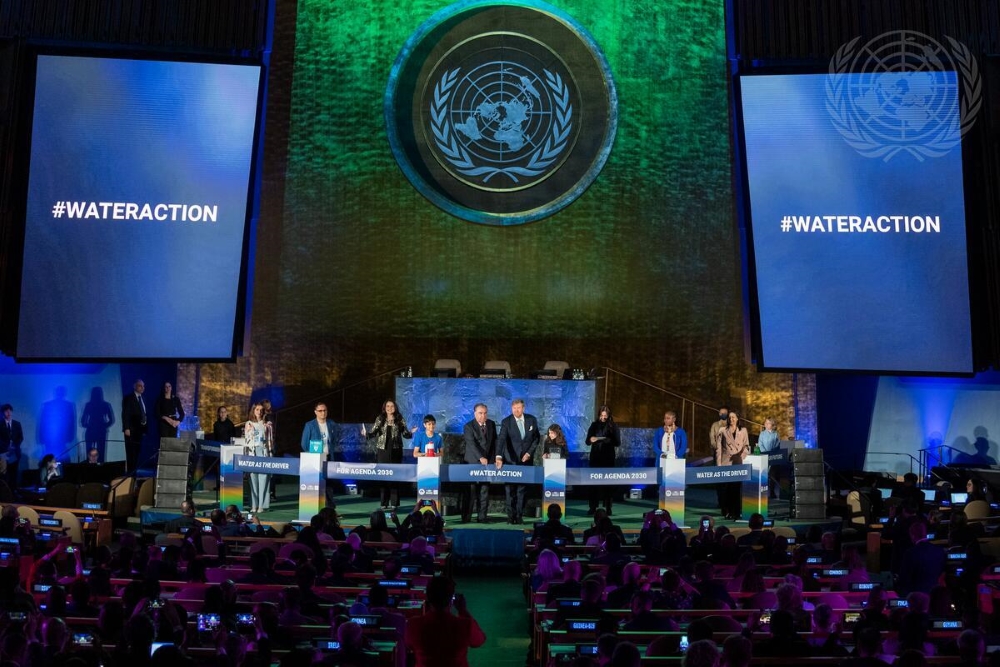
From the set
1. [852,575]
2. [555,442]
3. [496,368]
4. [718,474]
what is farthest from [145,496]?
[852,575]

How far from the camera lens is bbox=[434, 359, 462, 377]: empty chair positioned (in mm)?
17156

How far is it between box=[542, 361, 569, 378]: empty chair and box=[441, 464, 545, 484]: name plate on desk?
3.92m

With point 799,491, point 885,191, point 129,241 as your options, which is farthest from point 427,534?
point 885,191

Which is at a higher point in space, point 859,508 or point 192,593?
point 859,508

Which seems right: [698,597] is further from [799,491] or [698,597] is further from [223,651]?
[799,491]

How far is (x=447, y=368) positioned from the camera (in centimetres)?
1747

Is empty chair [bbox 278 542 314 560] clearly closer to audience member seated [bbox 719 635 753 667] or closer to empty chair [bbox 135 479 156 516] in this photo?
audience member seated [bbox 719 635 753 667]

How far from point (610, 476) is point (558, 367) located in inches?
176

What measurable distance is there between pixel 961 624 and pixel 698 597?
1.71 metres

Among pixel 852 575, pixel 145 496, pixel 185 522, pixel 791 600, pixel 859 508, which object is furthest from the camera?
pixel 859 508

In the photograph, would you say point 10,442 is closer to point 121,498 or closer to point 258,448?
point 121,498

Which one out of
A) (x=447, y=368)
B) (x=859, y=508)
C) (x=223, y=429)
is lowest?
(x=859, y=508)

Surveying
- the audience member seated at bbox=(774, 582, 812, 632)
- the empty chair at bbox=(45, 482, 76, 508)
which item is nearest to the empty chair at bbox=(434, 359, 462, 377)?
the empty chair at bbox=(45, 482, 76, 508)

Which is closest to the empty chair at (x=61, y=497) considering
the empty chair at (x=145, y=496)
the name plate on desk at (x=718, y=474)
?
the empty chair at (x=145, y=496)
